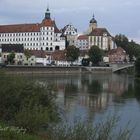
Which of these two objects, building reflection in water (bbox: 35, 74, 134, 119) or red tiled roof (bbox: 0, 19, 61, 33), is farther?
red tiled roof (bbox: 0, 19, 61, 33)

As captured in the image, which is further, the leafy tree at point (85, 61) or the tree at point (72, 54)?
the leafy tree at point (85, 61)

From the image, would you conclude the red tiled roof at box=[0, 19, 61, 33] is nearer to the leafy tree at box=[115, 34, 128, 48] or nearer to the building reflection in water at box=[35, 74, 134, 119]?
the leafy tree at box=[115, 34, 128, 48]

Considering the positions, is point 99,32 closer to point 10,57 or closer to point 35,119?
point 10,57

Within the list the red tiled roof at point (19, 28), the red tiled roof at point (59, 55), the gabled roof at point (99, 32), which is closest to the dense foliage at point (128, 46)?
the gabled roof at point (99, 32)

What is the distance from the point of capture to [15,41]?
431ft

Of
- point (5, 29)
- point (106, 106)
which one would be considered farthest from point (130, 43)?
point (106, 106)

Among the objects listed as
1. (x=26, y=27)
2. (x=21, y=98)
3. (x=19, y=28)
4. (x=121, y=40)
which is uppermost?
(x=26, y=27)

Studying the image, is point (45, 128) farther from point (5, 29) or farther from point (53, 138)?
point (5, 29)

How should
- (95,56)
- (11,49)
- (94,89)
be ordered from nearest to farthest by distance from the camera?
(94,89)
(11,49)
(95,56)

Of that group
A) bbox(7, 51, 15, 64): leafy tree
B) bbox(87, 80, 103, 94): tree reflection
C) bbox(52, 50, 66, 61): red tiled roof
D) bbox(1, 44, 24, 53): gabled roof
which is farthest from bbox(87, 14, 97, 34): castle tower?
bbox(87, 80, 103, 94): tree reflection

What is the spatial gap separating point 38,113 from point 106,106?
18.8m

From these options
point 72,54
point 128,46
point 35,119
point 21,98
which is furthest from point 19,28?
point 35,119

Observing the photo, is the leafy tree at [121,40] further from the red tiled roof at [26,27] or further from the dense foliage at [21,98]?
the dense foliage at [21,98]

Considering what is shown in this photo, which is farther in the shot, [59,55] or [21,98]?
[59,55]
